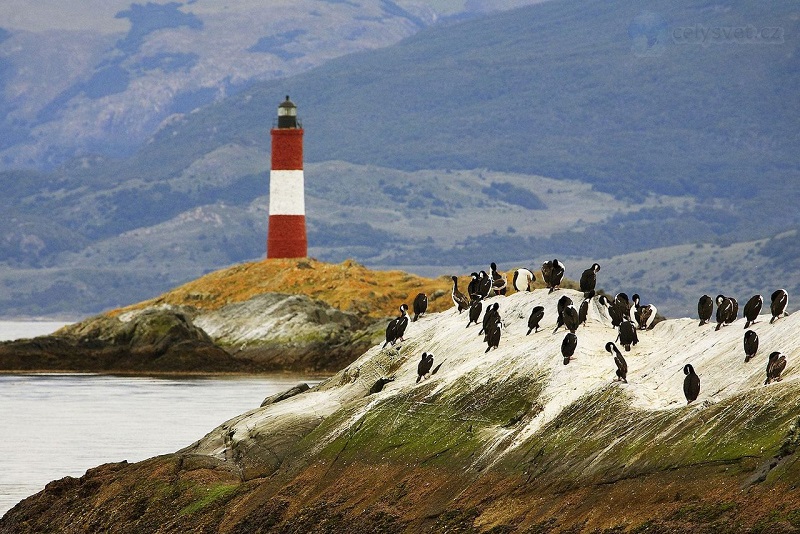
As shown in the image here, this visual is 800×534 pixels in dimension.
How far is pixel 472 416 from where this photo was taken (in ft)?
103

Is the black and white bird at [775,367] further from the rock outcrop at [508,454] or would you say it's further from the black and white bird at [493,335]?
the black and white bird at [493,335]

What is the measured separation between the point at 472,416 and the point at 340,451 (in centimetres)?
242

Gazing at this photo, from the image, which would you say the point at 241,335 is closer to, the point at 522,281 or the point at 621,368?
the point at 522,281

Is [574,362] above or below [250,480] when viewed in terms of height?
above

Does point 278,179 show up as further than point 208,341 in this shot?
Yes

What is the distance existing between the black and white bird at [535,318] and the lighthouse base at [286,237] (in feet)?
190

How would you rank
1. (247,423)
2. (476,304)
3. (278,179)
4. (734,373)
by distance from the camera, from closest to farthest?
(734,373) < (247,423) < (476,304) < (278,179)

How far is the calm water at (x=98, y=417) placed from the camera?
158 ft

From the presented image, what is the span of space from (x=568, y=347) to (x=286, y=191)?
194ft

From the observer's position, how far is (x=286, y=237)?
308ft

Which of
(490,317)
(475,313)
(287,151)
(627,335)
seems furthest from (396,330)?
(287,151)

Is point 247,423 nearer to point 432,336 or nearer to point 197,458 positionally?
point 197,458

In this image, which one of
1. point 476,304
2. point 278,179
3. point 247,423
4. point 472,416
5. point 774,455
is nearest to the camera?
point 774,455

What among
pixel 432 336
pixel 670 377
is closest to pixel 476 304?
pixel 432 336
